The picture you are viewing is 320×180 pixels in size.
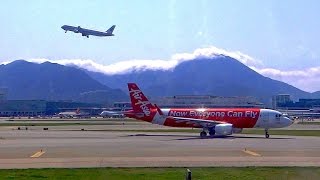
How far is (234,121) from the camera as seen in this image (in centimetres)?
6938

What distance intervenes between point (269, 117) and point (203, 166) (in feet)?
131

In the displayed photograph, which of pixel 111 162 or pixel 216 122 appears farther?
pixel 216 122

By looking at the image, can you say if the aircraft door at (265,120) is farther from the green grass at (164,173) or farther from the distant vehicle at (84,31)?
the distant vehicle at (84,31)

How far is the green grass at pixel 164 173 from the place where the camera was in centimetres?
2548

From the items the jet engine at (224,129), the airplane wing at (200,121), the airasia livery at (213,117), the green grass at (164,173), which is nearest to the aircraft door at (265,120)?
the airasia livery at (213,117)

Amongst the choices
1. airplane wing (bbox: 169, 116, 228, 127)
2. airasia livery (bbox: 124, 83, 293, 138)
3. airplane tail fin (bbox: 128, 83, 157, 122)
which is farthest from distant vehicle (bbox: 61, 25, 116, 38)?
airplane wing (bbox: 169, 116, 228, 127)

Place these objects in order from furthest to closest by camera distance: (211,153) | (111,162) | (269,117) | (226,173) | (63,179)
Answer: (269,117)
(211,153)
(111,162)
(226,173)
(63,179)

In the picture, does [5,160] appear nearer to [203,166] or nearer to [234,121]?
[203,166]

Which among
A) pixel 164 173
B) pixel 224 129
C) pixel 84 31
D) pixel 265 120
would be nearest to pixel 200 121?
pixel 224 129

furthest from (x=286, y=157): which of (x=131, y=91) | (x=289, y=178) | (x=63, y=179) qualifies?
Answer: (x=131, y=91)

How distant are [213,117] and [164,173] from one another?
43735 mm

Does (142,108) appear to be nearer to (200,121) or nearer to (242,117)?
(200,121)

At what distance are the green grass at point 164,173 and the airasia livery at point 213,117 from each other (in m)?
38.2

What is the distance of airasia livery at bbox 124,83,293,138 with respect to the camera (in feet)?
224
